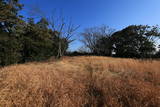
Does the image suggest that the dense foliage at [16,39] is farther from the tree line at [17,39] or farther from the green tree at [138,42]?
the green tree at [138,42]

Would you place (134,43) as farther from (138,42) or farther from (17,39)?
(17,39)

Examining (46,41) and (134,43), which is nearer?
(46,41)

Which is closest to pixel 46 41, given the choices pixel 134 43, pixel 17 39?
pixel 17 39

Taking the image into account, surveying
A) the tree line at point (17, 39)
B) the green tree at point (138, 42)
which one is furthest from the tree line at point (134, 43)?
the tree line at point (17, 39)

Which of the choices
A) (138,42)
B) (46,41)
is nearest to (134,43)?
(138,42)

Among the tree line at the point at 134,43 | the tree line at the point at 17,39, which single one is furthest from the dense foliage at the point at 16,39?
the tree line at the point at 134,43

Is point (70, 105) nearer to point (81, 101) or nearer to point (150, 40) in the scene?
point (81, 101)

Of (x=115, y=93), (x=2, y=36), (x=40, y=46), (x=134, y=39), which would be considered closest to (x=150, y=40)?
(x=134, y=39)

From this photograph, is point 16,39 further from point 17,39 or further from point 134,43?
point 134,43

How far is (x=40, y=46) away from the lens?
946cm

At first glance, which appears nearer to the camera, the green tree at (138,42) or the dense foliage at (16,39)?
the dense foliage at (16,39)

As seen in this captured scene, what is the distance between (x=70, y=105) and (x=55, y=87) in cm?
68

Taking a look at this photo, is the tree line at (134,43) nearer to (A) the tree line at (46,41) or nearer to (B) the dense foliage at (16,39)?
(A) the tree line at (46,41)

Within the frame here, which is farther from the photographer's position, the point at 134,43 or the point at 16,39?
the point at 134,43
